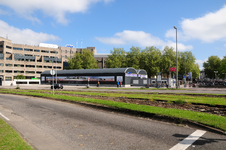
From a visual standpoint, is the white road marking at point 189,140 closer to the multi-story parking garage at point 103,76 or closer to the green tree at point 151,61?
the multi-story parking garage at point 103,76

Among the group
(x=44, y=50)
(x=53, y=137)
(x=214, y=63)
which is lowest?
(x=53, y=137)

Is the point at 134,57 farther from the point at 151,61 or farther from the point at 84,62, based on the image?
the point at 84,62

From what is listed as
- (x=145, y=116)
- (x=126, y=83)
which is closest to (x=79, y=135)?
(x=145, y=116)

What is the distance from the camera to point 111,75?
165 feet

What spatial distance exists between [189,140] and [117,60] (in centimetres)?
7384

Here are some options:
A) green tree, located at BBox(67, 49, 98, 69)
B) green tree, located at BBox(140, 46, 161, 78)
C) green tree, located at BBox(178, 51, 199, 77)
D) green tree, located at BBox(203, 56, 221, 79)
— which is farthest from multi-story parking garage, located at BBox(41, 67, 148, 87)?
green tree, located at BBox(203, 56, 221, 79)

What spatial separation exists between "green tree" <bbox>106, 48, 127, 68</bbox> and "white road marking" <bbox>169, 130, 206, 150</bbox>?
71.5 m

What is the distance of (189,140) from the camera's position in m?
5.27

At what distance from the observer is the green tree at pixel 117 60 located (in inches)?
3054

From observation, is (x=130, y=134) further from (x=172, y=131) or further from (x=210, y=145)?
(x=210, y=145)

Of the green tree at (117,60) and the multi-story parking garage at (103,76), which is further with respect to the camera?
the green tree at (117,60)

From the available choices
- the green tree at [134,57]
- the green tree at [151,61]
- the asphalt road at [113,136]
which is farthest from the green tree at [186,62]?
the asphalt road at [113,136]

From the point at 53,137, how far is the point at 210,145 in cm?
507

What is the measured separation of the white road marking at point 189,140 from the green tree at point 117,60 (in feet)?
234
